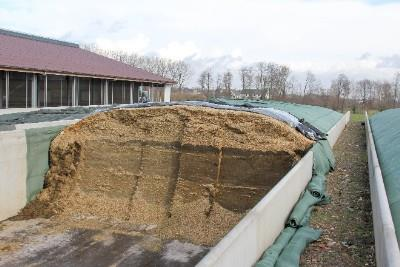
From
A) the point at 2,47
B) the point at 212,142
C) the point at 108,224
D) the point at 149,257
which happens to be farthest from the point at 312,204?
the point at 2,47

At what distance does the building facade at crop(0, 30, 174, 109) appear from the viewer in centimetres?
1581

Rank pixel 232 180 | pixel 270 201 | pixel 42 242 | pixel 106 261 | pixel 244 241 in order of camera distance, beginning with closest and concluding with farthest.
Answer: pixel 244 241, pixel 270 201, pixel 106 261, pixel 42 242, pixel 232 180

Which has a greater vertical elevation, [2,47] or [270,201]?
[2,47]

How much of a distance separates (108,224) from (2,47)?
38.8 ft

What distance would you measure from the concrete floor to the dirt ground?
1.84 metres

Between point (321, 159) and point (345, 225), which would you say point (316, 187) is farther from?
point (321, 159)

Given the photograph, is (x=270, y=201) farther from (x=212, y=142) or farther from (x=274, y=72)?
(x=274, y=72)

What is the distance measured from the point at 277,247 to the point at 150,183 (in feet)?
13.2

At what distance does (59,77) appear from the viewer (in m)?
18.1

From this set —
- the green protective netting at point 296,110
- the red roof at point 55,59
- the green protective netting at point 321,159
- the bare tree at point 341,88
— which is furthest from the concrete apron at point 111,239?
the bare tree at point 341,88

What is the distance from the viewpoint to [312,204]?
26.4 ft

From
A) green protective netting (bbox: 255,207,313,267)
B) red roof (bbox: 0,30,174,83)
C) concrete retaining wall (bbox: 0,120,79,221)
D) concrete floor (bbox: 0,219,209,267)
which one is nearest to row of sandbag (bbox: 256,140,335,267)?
green protective netting (bbox: 255,207,313,267)

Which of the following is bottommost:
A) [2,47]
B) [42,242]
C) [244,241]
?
[42,242]

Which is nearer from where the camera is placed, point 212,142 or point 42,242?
point 42,242
